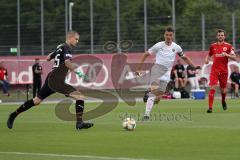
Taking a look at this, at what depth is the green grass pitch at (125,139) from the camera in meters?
12.3

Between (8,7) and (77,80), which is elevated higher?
(8,7)

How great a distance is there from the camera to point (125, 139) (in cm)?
1493

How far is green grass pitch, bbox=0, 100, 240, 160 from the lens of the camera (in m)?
12.3

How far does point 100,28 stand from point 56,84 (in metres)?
32.2

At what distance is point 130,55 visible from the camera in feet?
156

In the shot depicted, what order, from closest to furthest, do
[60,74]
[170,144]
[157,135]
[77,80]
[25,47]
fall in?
[170,144] → [157,135] → [60,74] → [77,80] → [25,47]

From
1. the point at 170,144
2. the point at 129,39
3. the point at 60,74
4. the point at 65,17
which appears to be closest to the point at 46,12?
the point at 65,17

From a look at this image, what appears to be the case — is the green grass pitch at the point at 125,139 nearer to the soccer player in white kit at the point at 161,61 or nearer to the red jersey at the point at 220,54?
the soccer player in white kit at the point at 161,61

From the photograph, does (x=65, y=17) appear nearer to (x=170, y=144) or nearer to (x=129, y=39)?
(x=129, y=39)

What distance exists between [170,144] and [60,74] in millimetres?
4675

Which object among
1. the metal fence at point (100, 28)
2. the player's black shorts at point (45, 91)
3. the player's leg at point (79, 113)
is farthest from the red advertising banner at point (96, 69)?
the player's leg at point (79, 113)

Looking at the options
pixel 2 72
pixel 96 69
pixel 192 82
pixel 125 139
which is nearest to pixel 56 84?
pixel 125 139

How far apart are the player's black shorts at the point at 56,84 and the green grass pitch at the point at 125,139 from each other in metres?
0.85

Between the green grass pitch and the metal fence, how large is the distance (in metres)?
26.4
